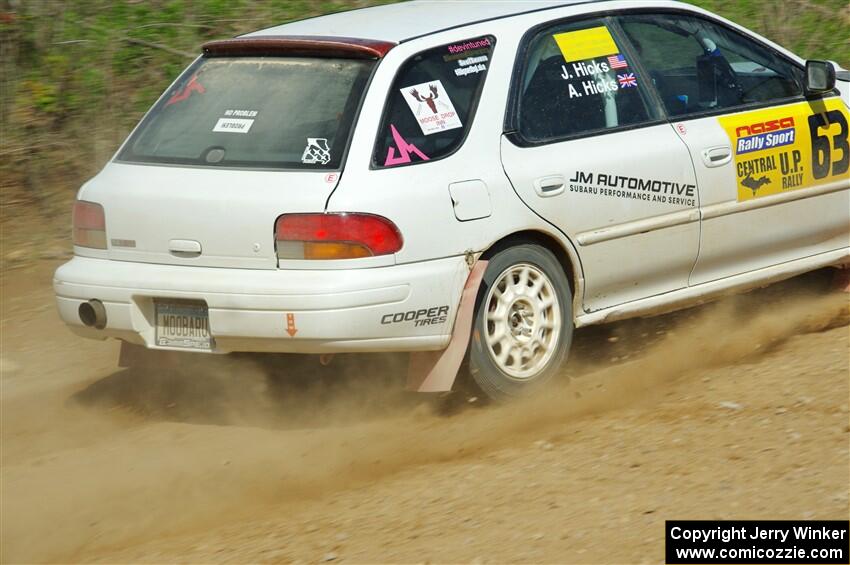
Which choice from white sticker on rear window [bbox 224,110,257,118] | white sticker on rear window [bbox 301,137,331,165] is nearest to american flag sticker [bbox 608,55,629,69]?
white sticker on rear window [bbox 301,137,331,165]

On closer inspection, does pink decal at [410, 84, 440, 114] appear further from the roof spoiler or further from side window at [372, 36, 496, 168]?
the roof spoiler

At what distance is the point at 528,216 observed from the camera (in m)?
5.48

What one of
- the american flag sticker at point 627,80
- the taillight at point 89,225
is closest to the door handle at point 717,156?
the american flag sticker at point 627,80

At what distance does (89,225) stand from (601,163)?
230 cm

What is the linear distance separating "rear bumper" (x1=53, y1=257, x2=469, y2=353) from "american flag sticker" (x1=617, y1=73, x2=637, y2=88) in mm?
1386

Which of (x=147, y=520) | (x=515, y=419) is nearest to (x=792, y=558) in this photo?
(x=515, y=419)

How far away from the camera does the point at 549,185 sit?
556 centimetres

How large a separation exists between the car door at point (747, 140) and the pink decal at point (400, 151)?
59.6 inches

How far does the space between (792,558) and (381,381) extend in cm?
243

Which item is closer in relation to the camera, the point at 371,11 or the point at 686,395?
the point at 686,395

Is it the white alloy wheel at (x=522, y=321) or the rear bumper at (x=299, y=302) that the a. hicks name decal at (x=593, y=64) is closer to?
the white alloy wheel at (x=522, y=321)

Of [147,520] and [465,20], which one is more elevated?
[465,20]

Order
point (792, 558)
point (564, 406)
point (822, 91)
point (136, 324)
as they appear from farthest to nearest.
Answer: point (822, 91) < point (564, 406) < point (136, 324) < point (792, 558)

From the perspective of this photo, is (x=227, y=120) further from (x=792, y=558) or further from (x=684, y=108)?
(x=792, y=558)
